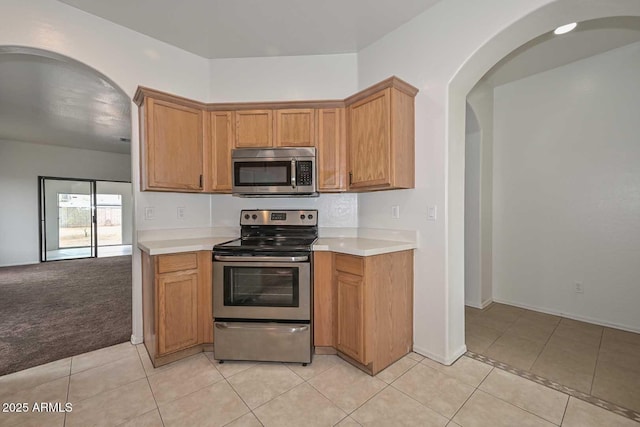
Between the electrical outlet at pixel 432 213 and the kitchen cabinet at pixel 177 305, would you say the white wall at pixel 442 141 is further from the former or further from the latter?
the kitchen cabinet at pixel 177 305

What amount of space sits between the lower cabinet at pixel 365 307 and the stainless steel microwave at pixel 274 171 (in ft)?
2.41

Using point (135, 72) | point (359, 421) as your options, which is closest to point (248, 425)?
point (359, 421)

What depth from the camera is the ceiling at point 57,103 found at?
3071mm

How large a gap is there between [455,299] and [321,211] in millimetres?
1499

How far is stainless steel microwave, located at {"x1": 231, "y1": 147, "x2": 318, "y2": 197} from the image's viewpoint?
2.65m

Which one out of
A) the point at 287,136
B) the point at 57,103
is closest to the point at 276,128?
the point at 287,136

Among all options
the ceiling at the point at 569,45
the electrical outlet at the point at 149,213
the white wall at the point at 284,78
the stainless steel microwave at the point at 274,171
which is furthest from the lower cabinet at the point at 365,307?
the ceiling at the point at 569,45

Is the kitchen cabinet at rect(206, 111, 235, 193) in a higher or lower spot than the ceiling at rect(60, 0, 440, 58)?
lower

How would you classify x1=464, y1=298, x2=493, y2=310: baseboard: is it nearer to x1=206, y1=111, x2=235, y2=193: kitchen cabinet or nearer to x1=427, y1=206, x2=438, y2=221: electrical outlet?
x1=427, y1=206, x2=438, y2=221: electrical outlet

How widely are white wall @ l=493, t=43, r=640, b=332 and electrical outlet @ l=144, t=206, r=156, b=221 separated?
404cm

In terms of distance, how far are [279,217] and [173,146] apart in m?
1.18

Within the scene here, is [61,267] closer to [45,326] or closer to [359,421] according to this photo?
[45,326]

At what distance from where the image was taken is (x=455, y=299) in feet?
7.65

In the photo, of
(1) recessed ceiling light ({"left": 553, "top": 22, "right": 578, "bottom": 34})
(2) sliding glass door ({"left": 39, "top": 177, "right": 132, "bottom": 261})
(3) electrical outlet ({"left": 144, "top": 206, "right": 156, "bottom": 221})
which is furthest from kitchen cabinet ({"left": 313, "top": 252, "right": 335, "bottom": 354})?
(2) sliding glass door ({"left": 39, "top": 177, "right": 132, "bottom": 261})
